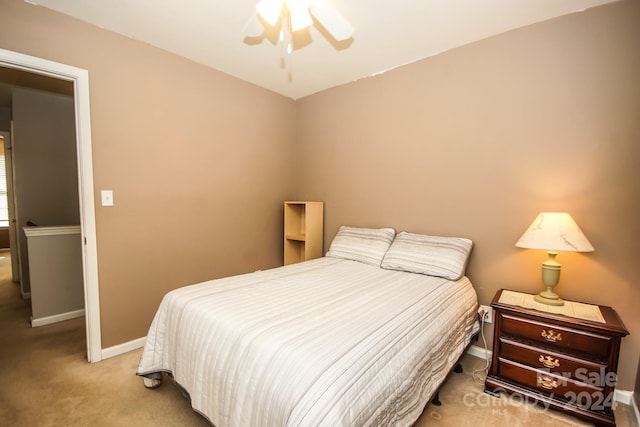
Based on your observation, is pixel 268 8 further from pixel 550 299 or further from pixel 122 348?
pixel 122 348

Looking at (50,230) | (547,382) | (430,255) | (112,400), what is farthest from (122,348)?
(547,382)

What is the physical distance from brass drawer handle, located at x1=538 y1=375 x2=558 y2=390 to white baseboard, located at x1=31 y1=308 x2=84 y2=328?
3997 millimetres

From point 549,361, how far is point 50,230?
4.18m

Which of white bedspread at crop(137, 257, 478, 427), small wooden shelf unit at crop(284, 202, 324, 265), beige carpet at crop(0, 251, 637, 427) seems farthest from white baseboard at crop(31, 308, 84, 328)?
small wooden shelf unit at crop(284, 202, 324, 265)

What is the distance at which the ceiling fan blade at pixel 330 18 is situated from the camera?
1.55 metres

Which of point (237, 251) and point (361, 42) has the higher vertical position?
Result: point (361, 42)

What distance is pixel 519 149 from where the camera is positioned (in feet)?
6.57

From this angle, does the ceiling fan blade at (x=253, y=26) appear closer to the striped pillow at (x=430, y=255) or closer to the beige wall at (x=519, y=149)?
the beige wall at (x=519, y=149)

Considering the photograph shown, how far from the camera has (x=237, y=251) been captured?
2.93 metres

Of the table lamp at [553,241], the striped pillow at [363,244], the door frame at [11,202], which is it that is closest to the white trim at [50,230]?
the door frame at [11,202]

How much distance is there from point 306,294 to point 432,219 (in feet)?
4.57

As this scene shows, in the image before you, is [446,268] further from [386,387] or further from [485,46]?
[485,46]

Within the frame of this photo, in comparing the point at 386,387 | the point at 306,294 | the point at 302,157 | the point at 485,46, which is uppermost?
the point at 485,46

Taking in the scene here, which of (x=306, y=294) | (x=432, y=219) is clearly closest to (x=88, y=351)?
(x=306, y=294)
